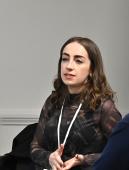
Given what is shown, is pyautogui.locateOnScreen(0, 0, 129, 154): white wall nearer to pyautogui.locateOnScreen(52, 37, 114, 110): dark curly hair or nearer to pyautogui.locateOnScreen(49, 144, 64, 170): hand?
pyautogui.locateOnScreen(52, 37, 114, 110): dark curly hair

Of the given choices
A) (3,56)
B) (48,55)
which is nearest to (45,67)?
(48,55)

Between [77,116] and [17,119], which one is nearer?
[77,116]

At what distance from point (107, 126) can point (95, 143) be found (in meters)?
0.11

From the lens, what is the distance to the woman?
2.02m

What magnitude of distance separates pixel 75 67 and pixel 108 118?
31 centimetres

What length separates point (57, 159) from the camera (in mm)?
1979

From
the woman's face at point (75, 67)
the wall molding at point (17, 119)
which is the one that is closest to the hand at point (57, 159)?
the woman's face at point (75, 67)

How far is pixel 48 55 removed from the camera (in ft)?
11.9

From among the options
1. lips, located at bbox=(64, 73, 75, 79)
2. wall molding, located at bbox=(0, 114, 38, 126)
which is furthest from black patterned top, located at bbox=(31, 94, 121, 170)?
wall molding, located at bbox=(0, 114, 38, 126)

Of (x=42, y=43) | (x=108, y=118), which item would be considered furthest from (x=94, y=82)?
(x=42, y=43)

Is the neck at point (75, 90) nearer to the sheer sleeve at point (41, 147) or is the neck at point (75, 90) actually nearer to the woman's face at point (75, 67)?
the woman's face at point (75, 67)

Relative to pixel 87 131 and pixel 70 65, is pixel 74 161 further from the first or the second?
pixel 70 65

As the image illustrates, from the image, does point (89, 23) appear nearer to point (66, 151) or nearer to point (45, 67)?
point (45, 67)

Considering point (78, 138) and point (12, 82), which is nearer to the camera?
point (78, 138)
